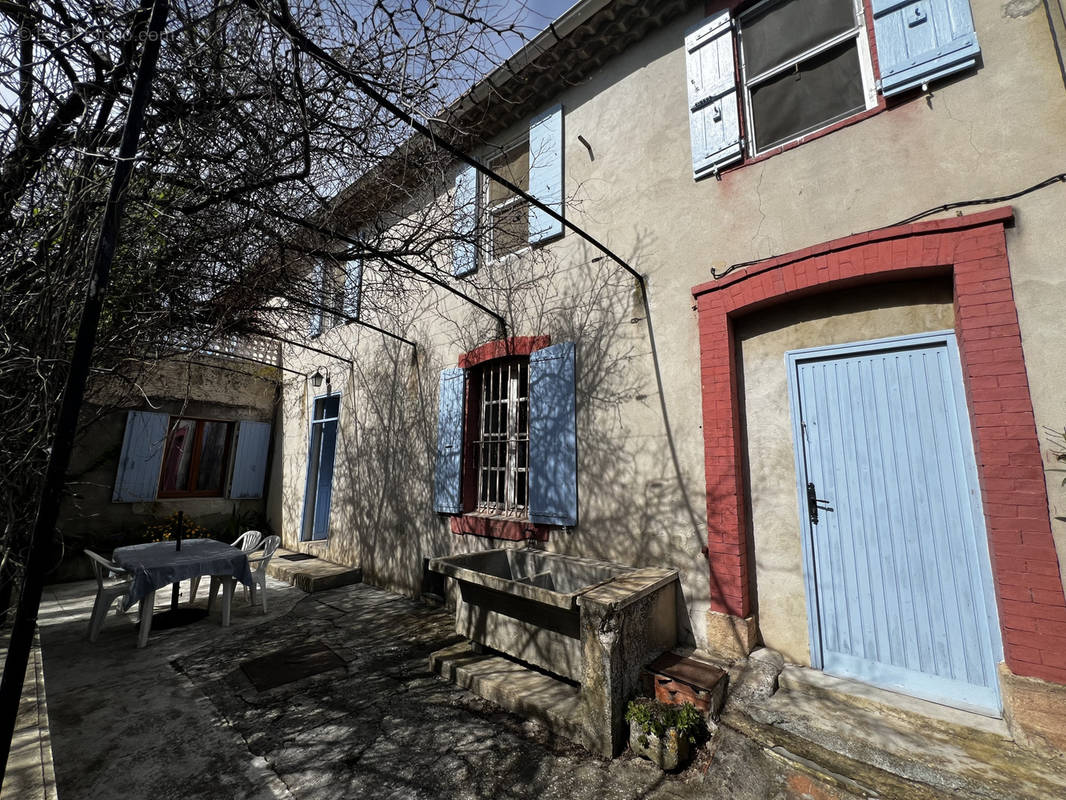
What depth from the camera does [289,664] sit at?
12.9ft

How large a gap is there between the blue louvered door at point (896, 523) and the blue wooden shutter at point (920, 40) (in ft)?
5.76

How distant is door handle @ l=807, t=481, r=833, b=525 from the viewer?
3.21 m

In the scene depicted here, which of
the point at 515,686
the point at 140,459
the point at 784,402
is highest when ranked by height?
the point at 784,402

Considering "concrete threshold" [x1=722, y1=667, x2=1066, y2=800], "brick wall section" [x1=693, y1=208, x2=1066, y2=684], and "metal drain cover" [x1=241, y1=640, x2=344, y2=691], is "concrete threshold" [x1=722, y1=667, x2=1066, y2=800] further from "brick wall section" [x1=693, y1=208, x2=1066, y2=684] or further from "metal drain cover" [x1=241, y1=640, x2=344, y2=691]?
"metal drain cover" [x1=241, y1=640, x2=344, y2=691]

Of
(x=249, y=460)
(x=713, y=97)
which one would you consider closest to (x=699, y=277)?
(x=713, y=97)

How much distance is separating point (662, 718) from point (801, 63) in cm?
495

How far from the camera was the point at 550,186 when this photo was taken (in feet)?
16.3

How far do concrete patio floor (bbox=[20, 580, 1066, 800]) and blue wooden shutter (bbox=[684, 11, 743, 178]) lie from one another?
4074 millimetres

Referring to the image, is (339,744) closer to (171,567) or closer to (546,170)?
(171,567)

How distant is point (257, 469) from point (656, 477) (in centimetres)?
852

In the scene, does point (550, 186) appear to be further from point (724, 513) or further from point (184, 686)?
point (184, 686)

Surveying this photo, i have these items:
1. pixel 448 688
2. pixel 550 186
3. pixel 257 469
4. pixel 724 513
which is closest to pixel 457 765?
pixel 448 688

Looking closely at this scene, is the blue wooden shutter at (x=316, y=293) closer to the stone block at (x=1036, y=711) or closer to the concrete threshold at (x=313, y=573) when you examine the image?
the concrete threshold at (x=313, y=573)

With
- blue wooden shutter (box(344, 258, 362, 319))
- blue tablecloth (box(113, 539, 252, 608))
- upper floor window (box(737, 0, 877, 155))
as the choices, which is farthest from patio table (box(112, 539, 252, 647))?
upper floor window (box(737, 0, 877, 155))
